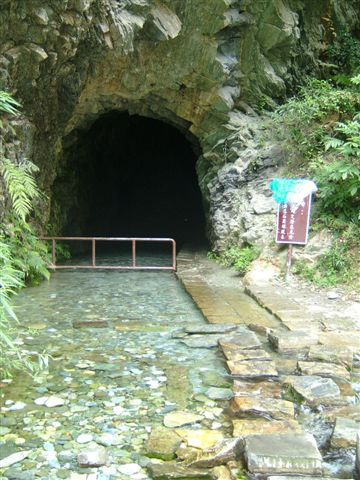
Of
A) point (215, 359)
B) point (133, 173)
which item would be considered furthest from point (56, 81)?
point (133, 173)

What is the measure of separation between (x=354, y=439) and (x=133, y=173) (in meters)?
19.3

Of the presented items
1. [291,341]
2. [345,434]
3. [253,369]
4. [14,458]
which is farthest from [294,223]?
[14,458]

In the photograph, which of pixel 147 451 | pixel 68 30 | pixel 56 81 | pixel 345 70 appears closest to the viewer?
pixel 147 451

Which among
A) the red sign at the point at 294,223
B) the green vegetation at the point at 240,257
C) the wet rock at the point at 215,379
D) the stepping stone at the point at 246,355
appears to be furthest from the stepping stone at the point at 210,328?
the green vegetation at the point at 240,257

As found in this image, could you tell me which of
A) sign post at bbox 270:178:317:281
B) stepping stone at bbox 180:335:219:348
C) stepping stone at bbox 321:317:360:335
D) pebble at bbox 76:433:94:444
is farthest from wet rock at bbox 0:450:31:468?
sign post at bbox 270:178:317:281

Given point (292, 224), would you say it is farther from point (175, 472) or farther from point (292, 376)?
point (175, 472)

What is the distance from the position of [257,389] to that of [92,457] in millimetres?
1500

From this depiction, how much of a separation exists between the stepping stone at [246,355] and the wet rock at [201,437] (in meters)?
1.26

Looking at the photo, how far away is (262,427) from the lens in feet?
9.90

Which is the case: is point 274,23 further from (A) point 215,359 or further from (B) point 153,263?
(A) point 215,359

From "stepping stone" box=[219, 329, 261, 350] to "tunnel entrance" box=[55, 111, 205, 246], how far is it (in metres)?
9.18

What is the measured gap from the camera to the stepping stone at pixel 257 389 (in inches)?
141

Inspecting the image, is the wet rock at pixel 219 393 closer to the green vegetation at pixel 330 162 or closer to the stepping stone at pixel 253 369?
the stepping stone at pixel 253 369

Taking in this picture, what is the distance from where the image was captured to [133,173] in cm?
2138
